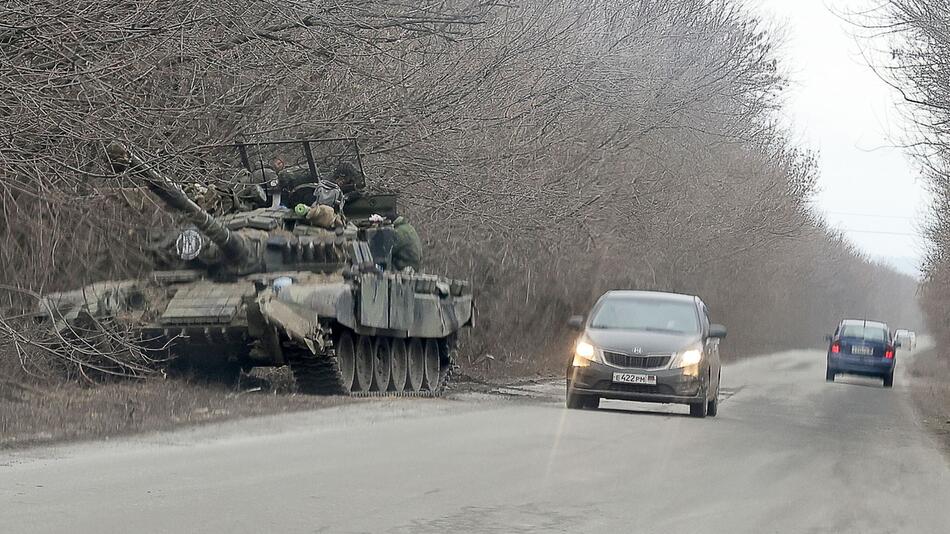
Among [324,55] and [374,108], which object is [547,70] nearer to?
[374,108]

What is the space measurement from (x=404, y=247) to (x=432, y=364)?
2.45m

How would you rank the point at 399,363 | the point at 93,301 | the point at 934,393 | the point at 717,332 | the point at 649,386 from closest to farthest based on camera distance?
the point at 649,386 → the point at 93,301 → the point at 717,332 → the point at 399,363 → the point at 934,393

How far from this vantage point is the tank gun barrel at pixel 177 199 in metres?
14.3

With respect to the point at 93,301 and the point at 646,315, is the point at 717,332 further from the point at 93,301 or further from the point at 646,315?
the point at 93,301

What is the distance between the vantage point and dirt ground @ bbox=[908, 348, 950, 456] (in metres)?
20.5

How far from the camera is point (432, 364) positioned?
22953mm

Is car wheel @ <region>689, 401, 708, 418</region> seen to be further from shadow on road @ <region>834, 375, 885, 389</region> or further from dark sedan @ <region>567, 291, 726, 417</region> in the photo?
shadow on road @ <region>834, 375, 885, 389</region>

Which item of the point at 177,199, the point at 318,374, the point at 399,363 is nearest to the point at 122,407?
the point at 177,199

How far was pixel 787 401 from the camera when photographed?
24016 millimetres

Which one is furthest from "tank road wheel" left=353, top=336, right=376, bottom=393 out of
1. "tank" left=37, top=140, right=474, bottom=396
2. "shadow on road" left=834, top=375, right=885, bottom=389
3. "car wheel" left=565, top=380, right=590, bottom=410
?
"shadow on road" left=834, top=375, right=885, bottom=389

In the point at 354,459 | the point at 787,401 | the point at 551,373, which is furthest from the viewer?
the point at 551,373

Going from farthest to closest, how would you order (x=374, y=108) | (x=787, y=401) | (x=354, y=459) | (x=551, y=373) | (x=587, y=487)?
1. (x=551, y=373)
2. (x=787, y=401)
3. (x=374, y=108)
4. (x=354, y=459)
5. (x=587, y=487)

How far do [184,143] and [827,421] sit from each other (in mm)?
8132

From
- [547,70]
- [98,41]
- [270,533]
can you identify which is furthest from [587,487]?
[547,70]
